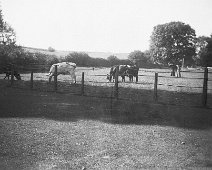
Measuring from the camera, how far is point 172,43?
60.6 meters

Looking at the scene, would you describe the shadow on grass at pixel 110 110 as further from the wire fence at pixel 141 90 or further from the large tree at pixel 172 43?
the large tree at pixel 172 43

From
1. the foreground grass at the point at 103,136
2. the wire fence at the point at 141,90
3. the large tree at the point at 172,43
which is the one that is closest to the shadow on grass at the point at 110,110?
the foreground grass at the point at 103,136

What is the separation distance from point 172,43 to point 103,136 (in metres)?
57.5

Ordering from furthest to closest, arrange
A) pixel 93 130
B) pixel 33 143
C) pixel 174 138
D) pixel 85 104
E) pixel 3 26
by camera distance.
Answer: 1. pixel 3 26
2. pixel 85 104
3. pixel 93 130
4. pixel 174 138
5. pixel 33 143

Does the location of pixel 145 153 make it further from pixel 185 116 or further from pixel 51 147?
pixel 185 116

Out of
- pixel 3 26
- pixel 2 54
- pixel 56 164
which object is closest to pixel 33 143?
pixel 56 164

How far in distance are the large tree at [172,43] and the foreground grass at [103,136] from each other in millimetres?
50913

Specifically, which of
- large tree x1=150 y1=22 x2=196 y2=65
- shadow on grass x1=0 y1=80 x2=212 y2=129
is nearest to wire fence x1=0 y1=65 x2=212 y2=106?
shadow on grass x1=0 y1=80 x2=212 y2=129

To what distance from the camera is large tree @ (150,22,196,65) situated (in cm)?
5931

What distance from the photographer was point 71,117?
8.41 metres

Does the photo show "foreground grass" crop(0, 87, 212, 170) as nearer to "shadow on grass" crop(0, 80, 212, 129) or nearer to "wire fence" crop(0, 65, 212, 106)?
"shadow on grass" crop(0, 80, 212, 129)

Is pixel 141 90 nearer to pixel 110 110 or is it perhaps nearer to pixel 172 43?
pixel 110 110

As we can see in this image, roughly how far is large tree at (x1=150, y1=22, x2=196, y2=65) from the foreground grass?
50913 mm

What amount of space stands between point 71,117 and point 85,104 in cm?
237
